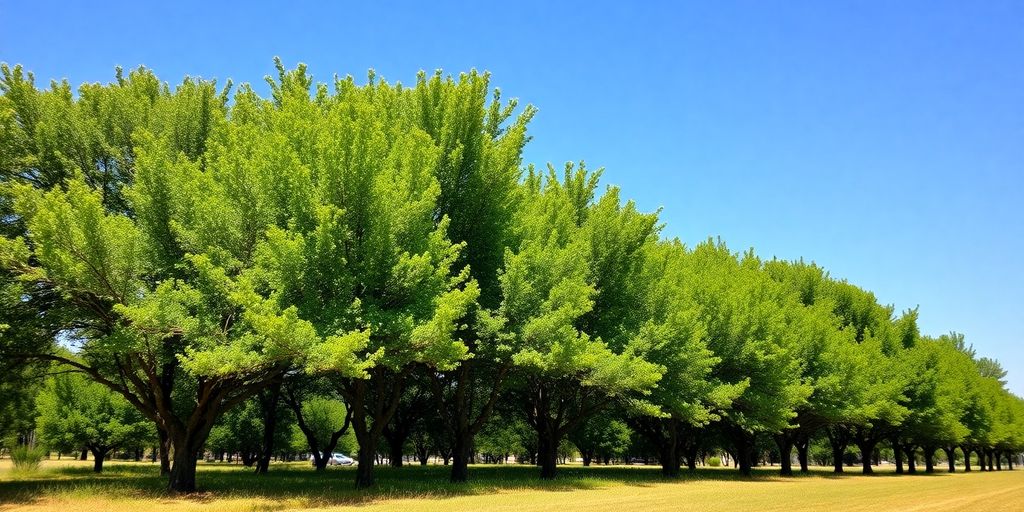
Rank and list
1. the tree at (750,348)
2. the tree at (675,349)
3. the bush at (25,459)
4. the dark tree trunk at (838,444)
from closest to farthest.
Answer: the tree at (675,349) < the bush at (25,459) < the tree at (750,348) < the dark tree trunk at (838,444)

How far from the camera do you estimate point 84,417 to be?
45.6m

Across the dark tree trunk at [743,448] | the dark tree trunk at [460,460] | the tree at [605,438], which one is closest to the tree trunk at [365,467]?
the dark tree trunk at [460,460]

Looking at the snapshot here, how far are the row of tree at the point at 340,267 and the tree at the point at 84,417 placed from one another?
1634 centimetres

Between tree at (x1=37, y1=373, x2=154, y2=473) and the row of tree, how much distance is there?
16338 millimetres

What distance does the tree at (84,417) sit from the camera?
1791 inches

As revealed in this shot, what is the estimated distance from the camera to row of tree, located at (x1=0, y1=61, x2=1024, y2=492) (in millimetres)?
18234

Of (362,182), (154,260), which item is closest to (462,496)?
(362,182)

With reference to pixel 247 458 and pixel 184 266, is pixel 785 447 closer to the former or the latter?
pixel 184 266

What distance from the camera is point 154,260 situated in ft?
66.4

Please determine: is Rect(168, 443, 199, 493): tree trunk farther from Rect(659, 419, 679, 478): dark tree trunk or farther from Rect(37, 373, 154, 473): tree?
Rect(37, 373, 154, 473): tree

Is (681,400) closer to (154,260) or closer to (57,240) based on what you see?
(154,260)

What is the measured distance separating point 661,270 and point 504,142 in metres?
14.2

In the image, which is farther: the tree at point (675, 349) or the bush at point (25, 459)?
the bush at point (25, 459)

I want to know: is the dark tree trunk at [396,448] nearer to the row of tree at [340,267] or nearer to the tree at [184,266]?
the row of tree at [340,267]
